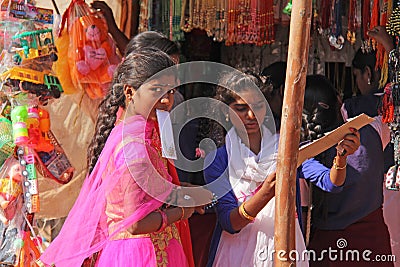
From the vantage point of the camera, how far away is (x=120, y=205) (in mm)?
2742

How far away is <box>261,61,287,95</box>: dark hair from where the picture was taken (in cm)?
394

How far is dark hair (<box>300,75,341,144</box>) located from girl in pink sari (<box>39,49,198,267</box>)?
3.10 ft

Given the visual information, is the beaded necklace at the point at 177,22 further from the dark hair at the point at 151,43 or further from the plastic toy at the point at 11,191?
the plastic toy at the point at 11,191

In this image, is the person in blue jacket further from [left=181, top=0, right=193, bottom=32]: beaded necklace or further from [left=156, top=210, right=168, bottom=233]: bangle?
[left=181, top=0, right=193, bottom=32]: beaded necklace

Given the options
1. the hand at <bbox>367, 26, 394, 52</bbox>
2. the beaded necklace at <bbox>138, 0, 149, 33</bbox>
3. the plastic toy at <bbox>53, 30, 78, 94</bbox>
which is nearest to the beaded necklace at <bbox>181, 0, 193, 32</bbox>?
the beaded necklace at <bbox>138, 0, 149, 33</bbox>

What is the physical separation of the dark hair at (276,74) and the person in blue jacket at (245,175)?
0.67m

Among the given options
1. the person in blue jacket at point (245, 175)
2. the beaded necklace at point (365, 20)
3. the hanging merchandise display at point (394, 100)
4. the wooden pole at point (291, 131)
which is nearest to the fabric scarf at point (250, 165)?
the person in blue jacket at point (245, 175)

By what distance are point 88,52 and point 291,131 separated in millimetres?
1371

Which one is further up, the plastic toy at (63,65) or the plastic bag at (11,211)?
the plastic toy at (63,65)

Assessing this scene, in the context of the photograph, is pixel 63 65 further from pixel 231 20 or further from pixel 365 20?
pixel 365 20

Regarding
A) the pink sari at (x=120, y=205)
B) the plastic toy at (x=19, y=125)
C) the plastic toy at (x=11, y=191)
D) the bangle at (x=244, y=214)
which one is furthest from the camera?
the plastic toy at (x=11, y=191)

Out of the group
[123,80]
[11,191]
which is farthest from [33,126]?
[123,80]

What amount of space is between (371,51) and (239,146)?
1.47 m

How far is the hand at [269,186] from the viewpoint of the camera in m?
2.89
